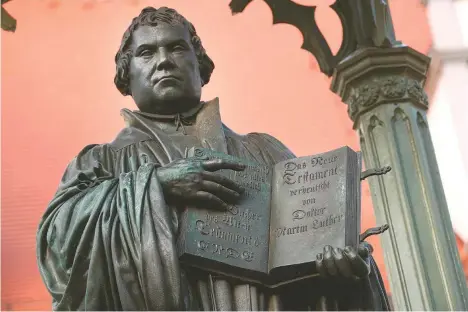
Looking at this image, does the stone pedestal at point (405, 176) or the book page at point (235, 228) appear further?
the stone pedestal at point (405, 176)

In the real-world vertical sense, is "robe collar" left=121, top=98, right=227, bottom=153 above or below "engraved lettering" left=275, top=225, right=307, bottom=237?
above

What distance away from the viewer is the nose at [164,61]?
301cm

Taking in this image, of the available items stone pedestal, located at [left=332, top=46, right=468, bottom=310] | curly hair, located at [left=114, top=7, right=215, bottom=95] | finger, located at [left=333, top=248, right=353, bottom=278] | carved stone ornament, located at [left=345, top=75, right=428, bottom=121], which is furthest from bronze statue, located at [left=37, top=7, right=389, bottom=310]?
carved stone ornament, located at [left=345, top=75, right=428, bottom=121]

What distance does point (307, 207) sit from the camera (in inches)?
107

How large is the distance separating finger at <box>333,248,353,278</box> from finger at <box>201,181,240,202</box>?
29cm

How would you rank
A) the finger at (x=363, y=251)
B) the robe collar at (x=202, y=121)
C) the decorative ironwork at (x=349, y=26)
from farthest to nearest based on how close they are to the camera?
the decorative ironwork at (x=349, y=26) → the robe collar at (x=202, y=121) → the finger at (x=363, y=251)

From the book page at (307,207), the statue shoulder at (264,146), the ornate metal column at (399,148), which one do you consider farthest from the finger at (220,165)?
the ornate metal column at (399,148)

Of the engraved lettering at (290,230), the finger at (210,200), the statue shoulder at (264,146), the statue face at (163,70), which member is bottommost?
the engraved lettering at (290,230)

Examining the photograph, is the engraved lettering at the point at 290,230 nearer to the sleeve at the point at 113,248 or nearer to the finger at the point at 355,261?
the finger at the point at 355,261

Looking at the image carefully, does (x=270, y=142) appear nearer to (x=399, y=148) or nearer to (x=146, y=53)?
(x=146, y=53)

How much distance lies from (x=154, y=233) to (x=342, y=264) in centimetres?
44

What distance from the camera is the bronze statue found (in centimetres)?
253

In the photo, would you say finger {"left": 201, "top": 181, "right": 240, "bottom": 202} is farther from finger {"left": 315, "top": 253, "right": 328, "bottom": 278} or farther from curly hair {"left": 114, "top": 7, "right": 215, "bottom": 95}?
curly hair {"left": 114, "top": 7, "right": 215, "bottom": 95}

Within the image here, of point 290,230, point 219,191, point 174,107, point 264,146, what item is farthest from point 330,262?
point 174,107
